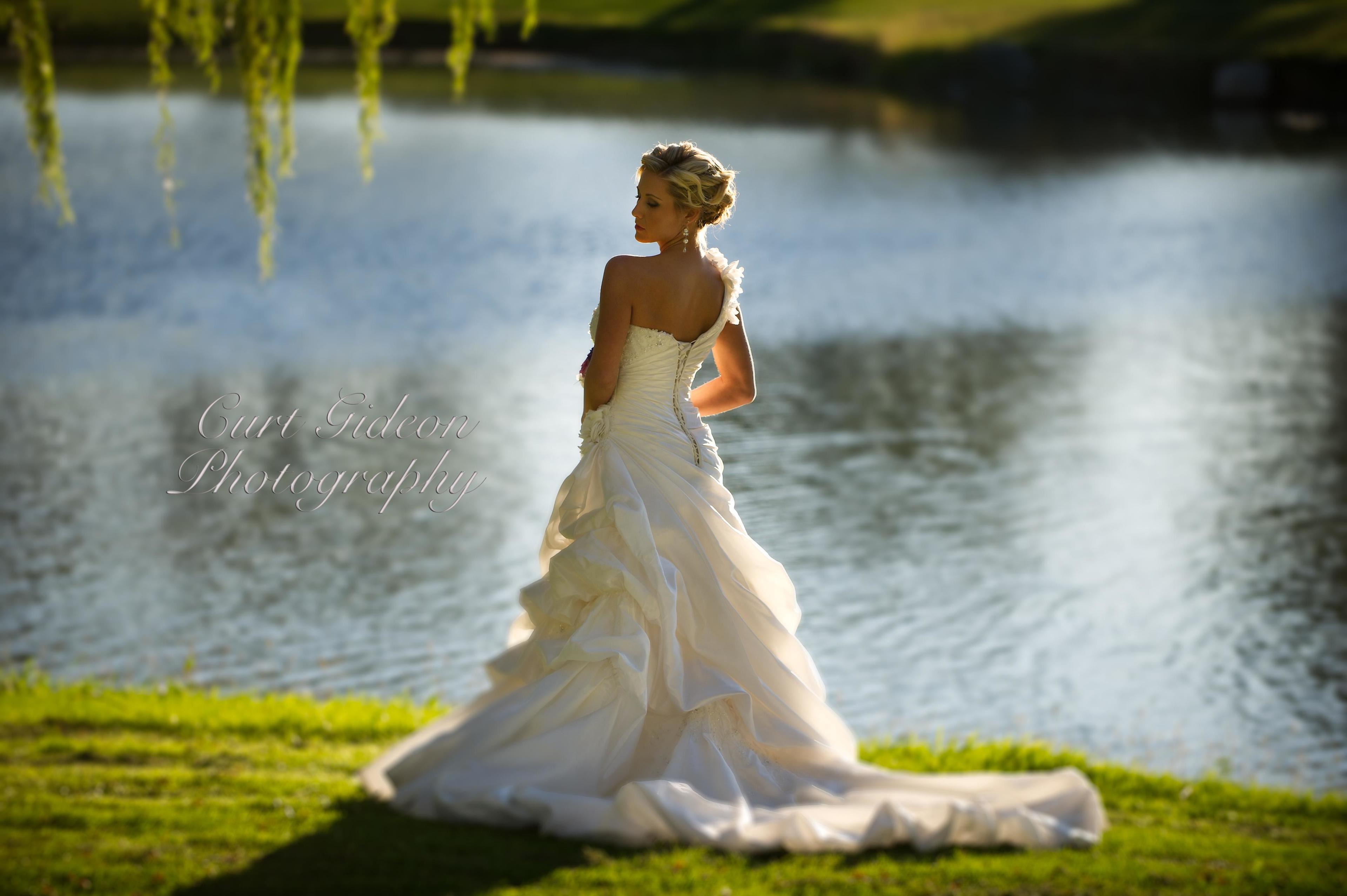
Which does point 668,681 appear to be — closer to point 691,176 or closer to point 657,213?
point 657,213

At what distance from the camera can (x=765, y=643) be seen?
511cm

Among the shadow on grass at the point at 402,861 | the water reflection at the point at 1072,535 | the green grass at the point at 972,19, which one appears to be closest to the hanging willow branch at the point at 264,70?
the shadow on grass at the point at 402,861

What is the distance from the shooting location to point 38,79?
5410mm

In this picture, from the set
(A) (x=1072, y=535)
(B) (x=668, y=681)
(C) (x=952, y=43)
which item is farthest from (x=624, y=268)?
(C) (x=952, y=43)

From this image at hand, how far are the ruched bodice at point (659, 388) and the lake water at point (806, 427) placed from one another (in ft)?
12.4

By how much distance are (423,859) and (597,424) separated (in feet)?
5.48

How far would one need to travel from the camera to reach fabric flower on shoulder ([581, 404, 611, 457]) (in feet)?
16.9

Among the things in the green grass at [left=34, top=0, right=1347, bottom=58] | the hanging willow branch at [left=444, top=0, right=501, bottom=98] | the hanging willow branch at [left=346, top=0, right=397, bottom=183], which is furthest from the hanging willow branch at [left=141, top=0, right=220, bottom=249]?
the green grass at [left=34, top=0, right=1347, bottom=58]

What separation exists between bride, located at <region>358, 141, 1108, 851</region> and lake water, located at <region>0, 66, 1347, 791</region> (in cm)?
347

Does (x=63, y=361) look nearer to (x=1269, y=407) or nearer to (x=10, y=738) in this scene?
(x=10, y=738)

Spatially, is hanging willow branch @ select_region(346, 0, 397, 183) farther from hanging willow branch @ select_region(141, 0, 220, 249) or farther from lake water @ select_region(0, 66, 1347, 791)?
lake water @ select_region(0, 66, 1347, 791)

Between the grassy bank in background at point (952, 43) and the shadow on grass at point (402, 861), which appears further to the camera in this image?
the grassy bank in background at point (952, 43)

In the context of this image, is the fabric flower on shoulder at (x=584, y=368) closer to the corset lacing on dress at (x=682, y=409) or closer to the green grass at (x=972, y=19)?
the corset lacing on dress at (x=682, y=409)

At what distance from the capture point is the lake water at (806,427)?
9125 millimetres
